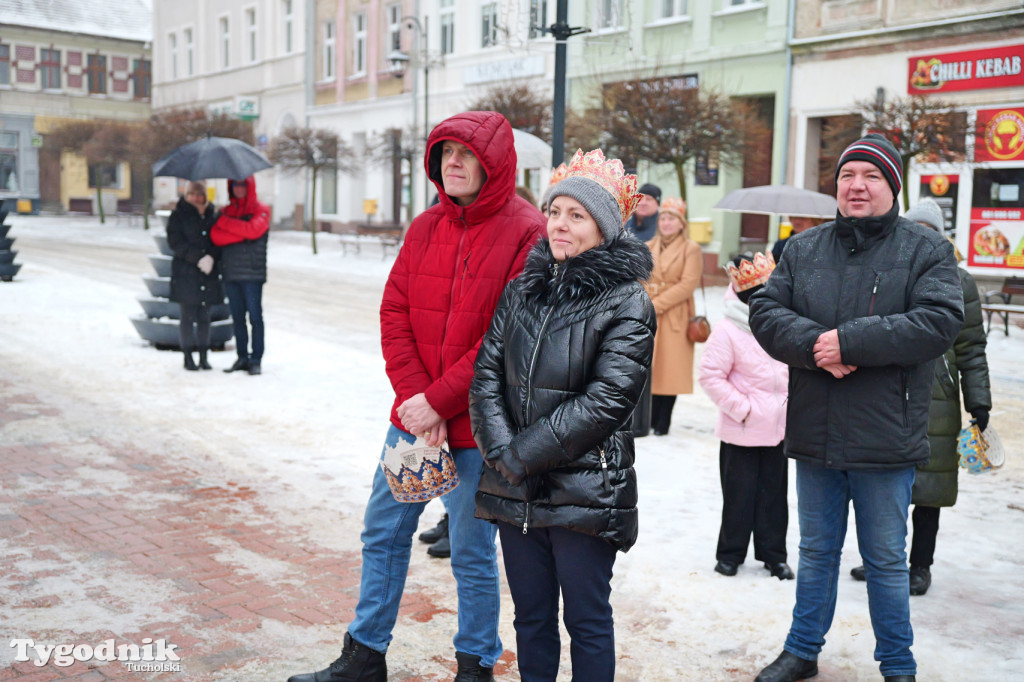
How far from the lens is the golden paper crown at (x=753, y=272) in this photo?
4930mm

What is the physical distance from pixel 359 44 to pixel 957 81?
2341cm

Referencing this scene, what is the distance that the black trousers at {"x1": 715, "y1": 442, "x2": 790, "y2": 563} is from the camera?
16.7ft

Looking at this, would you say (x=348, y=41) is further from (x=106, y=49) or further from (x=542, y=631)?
(x=542, y=631)

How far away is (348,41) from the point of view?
3775 cm

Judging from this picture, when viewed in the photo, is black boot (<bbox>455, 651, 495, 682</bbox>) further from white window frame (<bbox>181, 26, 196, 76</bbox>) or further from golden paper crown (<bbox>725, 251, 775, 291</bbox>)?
white window frame (<bbox>181, 26, 196, 76</bbox>)

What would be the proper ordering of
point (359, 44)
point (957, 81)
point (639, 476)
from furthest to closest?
point (359, 44) < point (957, 81) < point (639, 476)

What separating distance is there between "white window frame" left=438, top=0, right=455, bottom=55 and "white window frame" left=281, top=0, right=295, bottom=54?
33.2 ft

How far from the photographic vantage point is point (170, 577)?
15.8 ft

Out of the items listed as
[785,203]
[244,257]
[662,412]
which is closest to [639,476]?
[662,412]

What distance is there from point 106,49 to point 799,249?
6165 cm

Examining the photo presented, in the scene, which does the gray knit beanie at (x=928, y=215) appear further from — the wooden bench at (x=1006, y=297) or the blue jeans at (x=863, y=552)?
the wooden bench at (x=1006, y=297)

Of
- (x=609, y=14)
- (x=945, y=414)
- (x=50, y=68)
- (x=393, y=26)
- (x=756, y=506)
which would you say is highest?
(x=50, y=68)

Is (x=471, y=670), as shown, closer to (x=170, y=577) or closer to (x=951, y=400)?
(x=170, y=577)

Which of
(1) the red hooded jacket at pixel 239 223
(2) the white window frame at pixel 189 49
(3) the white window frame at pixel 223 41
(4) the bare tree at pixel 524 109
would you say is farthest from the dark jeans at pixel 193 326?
(2) the white window frame at pixel 189 49
